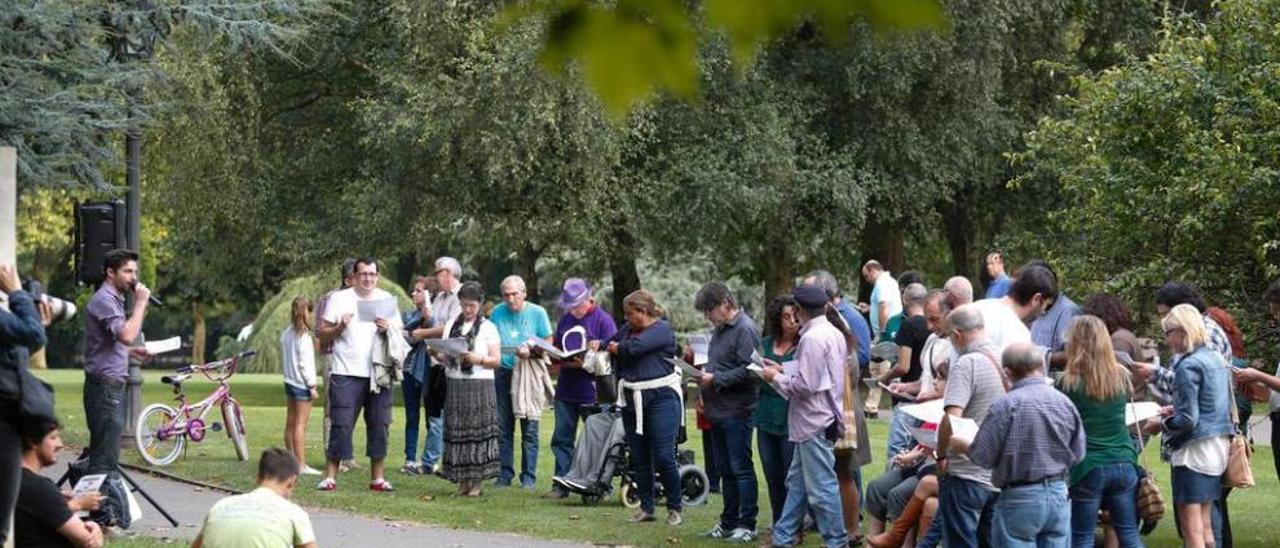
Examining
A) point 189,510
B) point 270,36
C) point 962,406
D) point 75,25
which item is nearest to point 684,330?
point 270,36

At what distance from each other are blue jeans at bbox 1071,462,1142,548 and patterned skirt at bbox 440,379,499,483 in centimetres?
657

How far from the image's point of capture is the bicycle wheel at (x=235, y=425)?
19.0 metres

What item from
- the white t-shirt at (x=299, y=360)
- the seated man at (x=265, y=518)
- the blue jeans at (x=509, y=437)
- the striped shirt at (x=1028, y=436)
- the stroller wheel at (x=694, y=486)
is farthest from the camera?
the white t-shirt at (x=299, y=360)

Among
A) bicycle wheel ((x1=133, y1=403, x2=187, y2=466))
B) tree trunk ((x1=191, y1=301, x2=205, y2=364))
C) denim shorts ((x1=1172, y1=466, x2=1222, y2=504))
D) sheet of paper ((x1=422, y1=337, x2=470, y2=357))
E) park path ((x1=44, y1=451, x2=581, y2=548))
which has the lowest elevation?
park path ((x1=44, y1=451, x2=581, y2=548))

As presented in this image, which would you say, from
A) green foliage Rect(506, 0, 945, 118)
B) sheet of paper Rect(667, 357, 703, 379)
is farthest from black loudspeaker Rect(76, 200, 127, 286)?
green foliage Rect(506, 0, 945, 118)

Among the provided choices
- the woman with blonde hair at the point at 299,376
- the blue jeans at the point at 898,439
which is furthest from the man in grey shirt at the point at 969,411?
the woman with blonde hair at the point at 299,376

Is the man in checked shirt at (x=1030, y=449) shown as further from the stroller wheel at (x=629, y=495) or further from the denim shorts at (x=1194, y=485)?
the stroller wheel at (x=629, y=495)

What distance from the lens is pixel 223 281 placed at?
42594mm

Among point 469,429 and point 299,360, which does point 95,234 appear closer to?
point 299,360

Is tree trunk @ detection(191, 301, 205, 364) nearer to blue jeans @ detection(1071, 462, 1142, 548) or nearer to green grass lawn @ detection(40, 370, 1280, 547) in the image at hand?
green grass lawn @ detection(40, 370, 1280, 547)

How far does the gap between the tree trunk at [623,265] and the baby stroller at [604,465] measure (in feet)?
51.0

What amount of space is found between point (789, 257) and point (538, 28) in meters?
31.5

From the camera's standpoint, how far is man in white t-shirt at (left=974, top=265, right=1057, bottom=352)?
1052cm

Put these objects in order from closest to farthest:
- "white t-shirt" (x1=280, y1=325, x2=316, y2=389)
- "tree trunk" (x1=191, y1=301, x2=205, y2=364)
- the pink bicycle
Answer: "white t-shirt" (x1=280, y1=325, x2=316, y2=389) < the pink bicycle < "tree trunk" (x1=191, y1=301, x2=205, y2=364)
